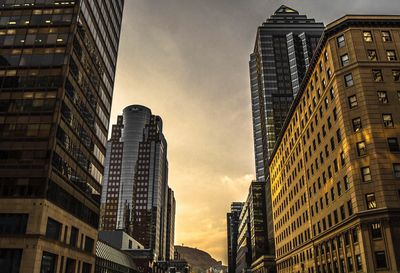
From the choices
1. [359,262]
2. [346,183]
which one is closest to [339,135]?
[346,183]

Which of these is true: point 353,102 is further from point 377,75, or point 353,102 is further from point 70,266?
point 70,266

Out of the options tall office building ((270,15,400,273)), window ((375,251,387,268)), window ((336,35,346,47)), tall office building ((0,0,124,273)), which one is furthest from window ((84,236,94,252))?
window ((336,35,346,47))

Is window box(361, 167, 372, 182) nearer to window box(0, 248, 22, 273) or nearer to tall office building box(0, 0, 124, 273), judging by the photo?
tall office building box(0, 0, 124, 273)

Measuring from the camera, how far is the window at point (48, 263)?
46.5m

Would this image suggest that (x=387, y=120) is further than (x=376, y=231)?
Yes

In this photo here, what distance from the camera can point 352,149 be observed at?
4966cm

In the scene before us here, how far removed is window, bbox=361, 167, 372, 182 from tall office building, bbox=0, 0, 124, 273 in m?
40.4

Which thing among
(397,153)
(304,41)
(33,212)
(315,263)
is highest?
(304,41)

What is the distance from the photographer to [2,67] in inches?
2180

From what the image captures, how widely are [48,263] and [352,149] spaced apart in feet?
139

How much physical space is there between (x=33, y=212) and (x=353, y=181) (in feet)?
133

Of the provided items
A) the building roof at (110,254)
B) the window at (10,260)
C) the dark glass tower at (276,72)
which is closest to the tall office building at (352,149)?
the window at (10,260)

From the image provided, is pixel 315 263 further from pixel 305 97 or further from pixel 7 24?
pixel 7 24

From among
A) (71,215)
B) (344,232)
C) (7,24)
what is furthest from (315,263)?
(7,24)
